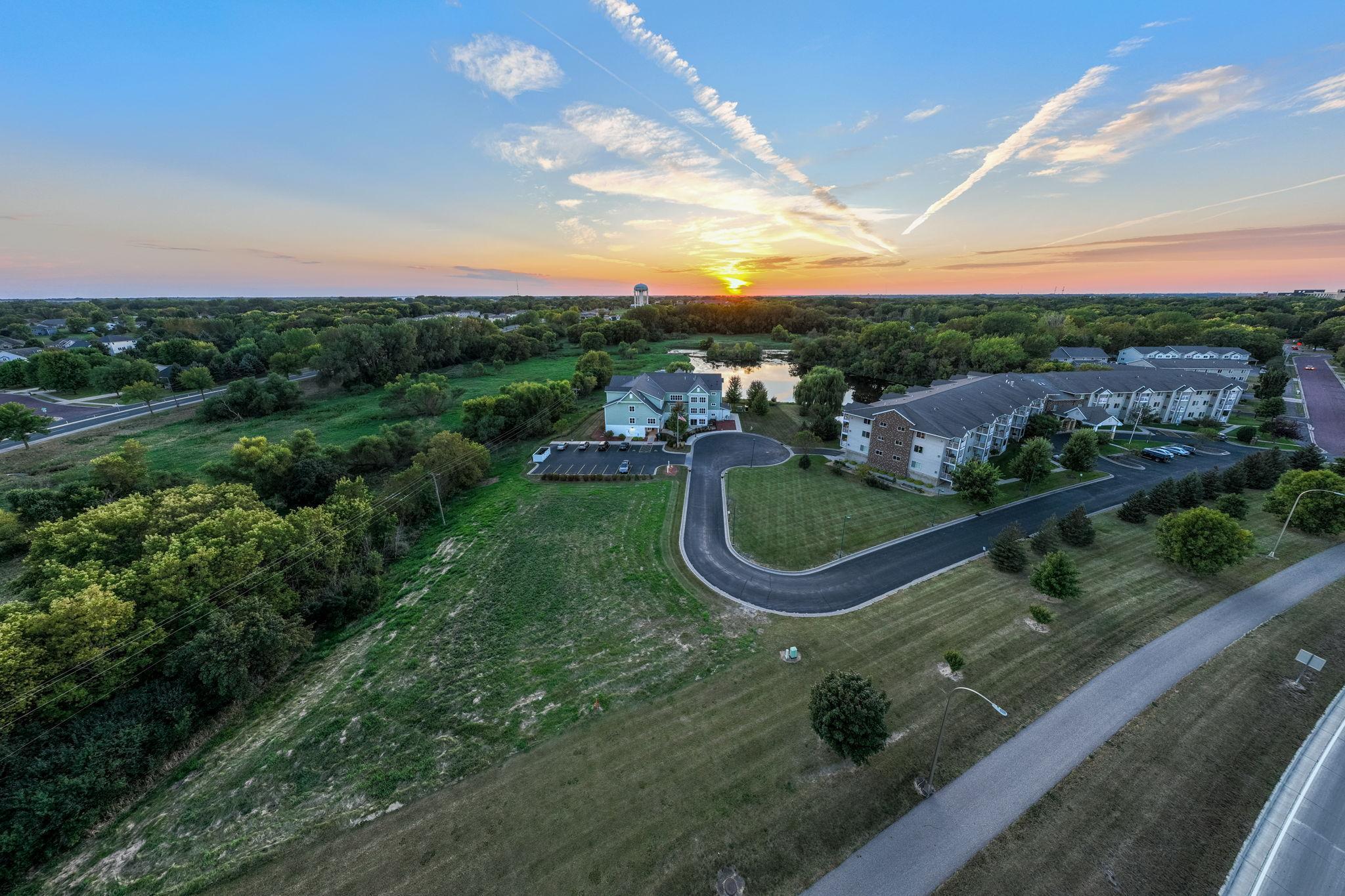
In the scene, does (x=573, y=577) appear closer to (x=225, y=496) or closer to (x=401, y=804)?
(x=401, y=804)

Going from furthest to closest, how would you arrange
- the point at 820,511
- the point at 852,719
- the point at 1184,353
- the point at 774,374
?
the point at 774,374, the point at 1184,353, the point at 820,511, the point at 852,719

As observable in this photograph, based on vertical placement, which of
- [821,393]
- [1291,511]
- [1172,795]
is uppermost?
[821,393]

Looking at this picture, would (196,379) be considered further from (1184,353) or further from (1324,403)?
(1324,403)

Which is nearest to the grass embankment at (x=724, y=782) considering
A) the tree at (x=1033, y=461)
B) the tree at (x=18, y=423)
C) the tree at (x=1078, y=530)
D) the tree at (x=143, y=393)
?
the tree at (x=1078, y=530)

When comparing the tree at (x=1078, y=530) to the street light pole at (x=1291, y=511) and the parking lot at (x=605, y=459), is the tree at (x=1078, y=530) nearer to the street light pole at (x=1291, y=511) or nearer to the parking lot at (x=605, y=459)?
the street light pole at (x=1291, y=511)

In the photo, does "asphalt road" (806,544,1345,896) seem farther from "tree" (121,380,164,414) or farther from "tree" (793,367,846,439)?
"tree" (121,380,164,414)

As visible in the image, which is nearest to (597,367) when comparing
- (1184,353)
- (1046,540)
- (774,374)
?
(774,374)
